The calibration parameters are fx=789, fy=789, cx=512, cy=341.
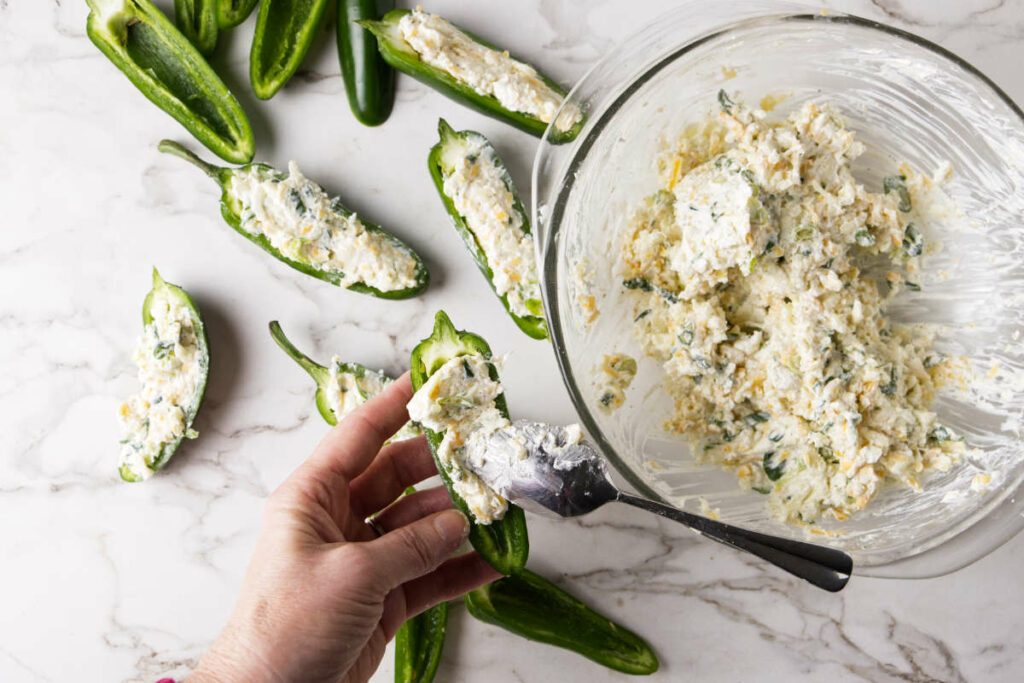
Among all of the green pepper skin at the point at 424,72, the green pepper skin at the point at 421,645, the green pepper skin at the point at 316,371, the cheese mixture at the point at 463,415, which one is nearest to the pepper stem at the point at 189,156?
the green pepper skin at the point at 316,371

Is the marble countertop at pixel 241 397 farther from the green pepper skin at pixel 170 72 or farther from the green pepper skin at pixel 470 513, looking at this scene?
the green pepper skin at pixel 470 513

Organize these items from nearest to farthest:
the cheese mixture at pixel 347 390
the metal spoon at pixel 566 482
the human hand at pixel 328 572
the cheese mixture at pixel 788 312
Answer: the human hand at pixel 328 572 → the metal spoon at pixel 566 482 → the cheese mixture at pixel 788 312 → the cheese mixture at pixel 347 390

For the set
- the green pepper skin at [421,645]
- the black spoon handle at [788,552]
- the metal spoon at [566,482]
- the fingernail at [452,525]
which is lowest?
the green pepper skin at [421,645]

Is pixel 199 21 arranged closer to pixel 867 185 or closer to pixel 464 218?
pixel 464 218

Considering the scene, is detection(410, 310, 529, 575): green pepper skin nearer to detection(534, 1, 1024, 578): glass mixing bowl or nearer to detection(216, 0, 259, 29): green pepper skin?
→ detection(534, 1, 1024, 578): glass mixing bowl

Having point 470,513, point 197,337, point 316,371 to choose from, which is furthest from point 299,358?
point 470,513

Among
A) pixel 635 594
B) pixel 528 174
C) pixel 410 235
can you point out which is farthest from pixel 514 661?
pixel 528 174

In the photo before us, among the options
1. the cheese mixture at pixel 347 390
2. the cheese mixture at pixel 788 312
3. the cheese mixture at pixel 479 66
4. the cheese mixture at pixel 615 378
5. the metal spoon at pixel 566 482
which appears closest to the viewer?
the metal spoon at pixel 566 482
